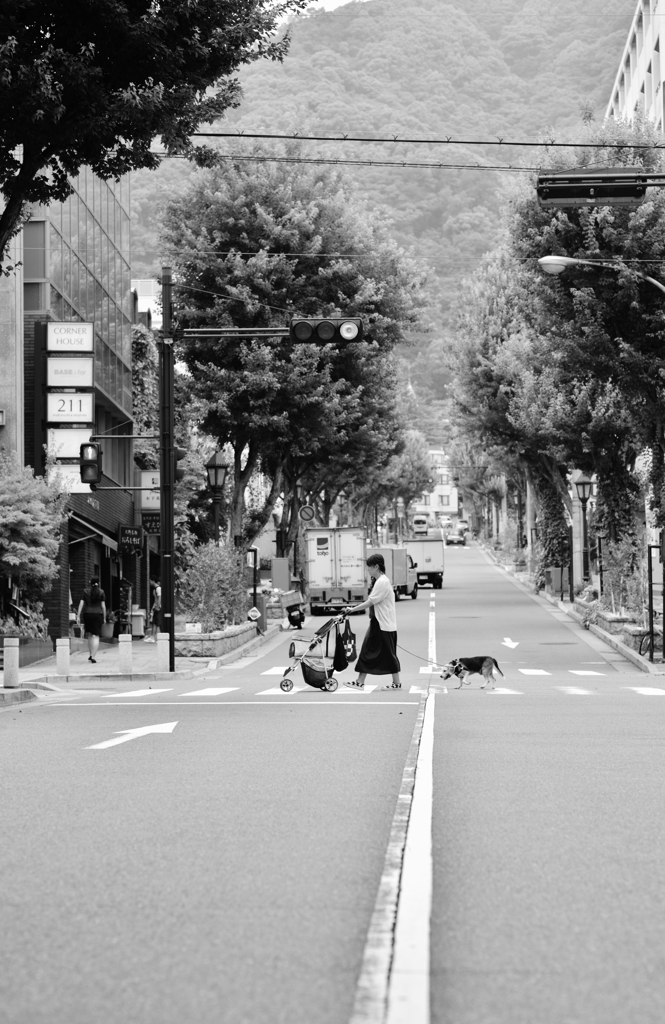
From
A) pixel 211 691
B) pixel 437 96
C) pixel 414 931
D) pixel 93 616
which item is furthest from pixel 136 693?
pixel 437 96

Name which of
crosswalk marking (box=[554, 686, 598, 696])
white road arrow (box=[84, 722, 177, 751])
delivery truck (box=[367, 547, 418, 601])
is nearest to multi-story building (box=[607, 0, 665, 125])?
delivery truck (box=[367, 547, 418, 601])

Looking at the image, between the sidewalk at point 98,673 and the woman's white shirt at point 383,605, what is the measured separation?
518 cm

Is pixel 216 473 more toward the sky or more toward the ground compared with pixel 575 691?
more toward the sky

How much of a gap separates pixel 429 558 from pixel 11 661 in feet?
157

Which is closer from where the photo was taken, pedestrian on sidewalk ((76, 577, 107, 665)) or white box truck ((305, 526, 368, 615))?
pedestrian on sidewalk ((76, 577, 107, 665))

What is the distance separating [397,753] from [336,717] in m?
3.70

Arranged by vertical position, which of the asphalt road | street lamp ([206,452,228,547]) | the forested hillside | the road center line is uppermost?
the forested hillside

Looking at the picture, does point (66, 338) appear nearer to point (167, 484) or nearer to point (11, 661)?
point (167, 484)

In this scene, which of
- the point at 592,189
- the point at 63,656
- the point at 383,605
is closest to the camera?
the point at 592,189

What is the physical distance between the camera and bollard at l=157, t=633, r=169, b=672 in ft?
82.8

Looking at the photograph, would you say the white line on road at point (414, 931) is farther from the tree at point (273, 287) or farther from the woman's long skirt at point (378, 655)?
the tree at point (273, 287)

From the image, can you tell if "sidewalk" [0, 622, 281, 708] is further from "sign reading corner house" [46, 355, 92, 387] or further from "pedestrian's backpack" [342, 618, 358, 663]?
"sign reading corner house" [46, 355, 92, 387]

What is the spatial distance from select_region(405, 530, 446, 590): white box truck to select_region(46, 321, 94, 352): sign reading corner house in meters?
37.3

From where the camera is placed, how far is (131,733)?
13.0 metres
